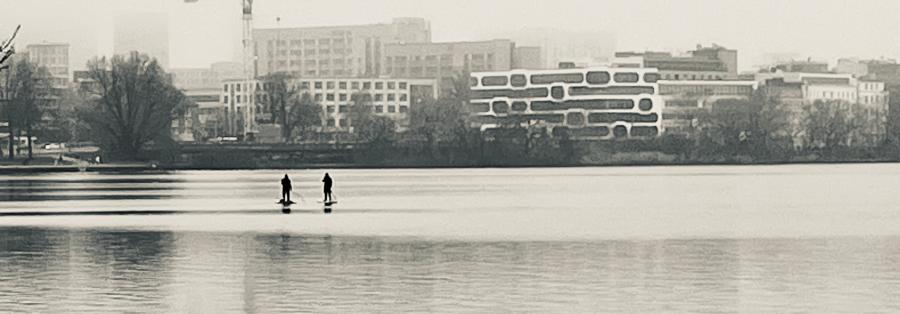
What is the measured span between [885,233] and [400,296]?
19.0m

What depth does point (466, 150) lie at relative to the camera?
6166 inches

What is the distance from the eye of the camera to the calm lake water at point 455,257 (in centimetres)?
2577

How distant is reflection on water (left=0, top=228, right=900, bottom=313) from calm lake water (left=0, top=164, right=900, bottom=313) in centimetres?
5

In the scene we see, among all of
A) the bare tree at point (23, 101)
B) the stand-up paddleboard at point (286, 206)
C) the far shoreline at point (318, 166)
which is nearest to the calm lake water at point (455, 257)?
the stand-up paddleboard at point (286, 206)

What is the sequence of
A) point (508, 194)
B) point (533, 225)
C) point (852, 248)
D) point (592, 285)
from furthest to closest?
1. point (508, 194)
2. point (533, 225)
3. point (852, 248)
4. point (592, 285)

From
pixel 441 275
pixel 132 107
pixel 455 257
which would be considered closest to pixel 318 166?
pixel 132 107

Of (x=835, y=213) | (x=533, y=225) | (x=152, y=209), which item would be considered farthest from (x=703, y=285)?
(x=152, y=209)

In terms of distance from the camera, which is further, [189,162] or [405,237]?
[189,162]

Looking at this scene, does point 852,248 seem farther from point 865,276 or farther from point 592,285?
point 592,285

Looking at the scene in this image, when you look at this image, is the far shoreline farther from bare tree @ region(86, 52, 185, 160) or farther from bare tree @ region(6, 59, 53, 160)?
bare tree @ region(6, 59, 53, 160)

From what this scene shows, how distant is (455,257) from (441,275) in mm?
4211

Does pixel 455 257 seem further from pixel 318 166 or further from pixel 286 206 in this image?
pixel 318 166

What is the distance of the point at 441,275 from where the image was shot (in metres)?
30.2

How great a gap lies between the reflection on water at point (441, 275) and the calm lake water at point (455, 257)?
5 cm
